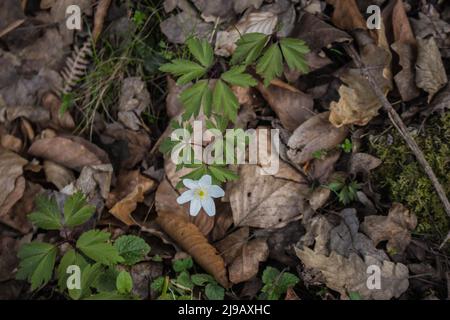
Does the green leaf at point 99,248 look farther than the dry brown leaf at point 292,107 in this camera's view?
No

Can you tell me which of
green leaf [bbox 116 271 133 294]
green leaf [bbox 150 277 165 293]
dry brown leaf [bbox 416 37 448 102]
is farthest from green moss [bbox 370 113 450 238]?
green leaf [bbox 116 271 133 294]

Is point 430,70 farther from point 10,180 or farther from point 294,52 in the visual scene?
point 10,180

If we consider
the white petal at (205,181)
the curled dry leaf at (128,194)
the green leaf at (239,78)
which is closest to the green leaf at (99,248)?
the curled dry leaf at (128,194)

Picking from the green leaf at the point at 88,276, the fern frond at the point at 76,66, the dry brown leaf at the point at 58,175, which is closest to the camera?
the green leaf at the point at 88,276

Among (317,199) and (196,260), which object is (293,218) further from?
(196,260)

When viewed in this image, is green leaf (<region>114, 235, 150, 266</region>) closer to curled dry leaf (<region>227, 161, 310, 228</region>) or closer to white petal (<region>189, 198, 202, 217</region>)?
white petal (<region>189, 198, 202, 217</region>)

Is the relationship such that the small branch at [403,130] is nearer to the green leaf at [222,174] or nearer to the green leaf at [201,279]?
the green leaf at [222,174]

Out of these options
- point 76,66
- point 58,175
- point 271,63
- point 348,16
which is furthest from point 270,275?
point 76,66

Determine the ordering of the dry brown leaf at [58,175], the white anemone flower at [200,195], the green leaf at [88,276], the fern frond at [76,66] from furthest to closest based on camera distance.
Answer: the fern frond at [76,66], the dry brown leaf at [58,175], the white anemone flower at [200,195], the green leaf at [88,276]
